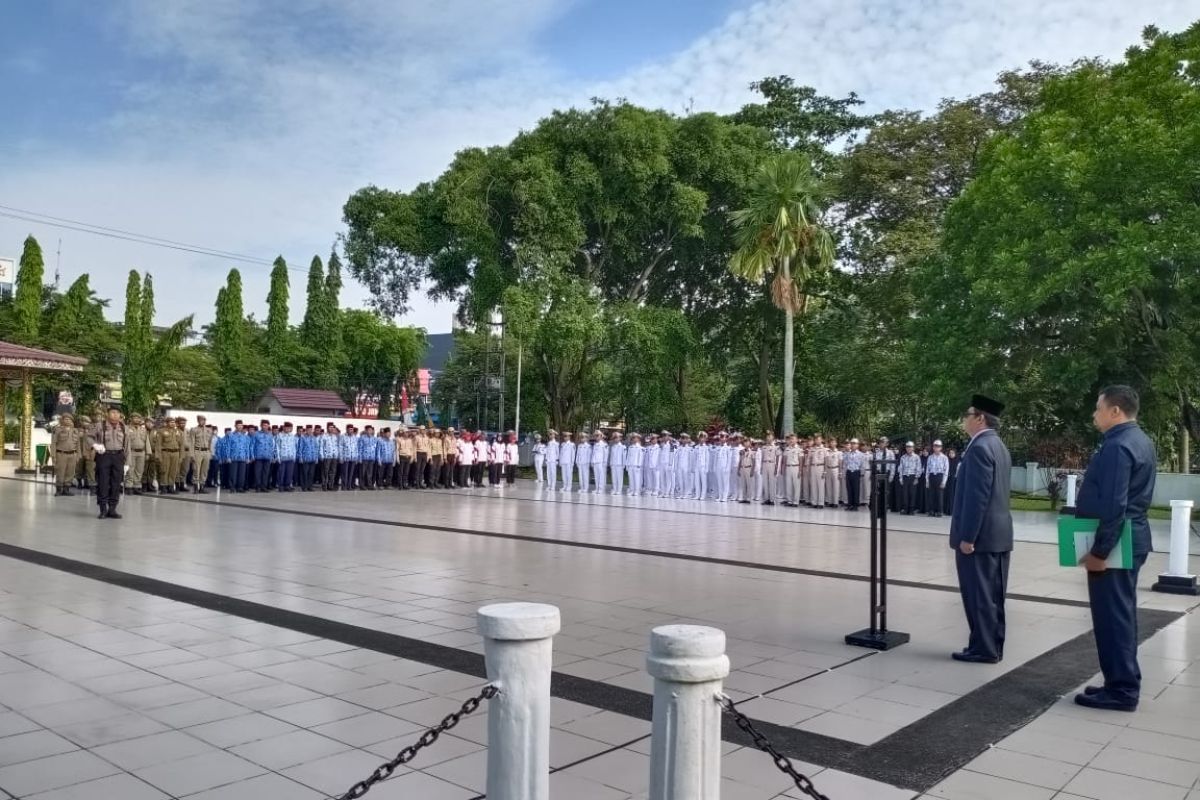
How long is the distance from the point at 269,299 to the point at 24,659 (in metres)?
47.6

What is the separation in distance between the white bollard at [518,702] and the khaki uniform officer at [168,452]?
19418 millimetres

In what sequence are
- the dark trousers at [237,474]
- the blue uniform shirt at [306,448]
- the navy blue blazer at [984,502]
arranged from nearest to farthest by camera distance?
the navy blue blazer at [984,502] → the dark trousers at [237,474] → the blue uniform shirt at [306,448]

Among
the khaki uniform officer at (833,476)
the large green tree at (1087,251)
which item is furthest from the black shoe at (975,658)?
the khaki uniform officer at (833,476)

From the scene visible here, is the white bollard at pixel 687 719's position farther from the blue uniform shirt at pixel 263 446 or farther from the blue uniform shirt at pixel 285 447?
the blue uniform shirt at pixel 285 447

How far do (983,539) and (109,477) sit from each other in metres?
13.6

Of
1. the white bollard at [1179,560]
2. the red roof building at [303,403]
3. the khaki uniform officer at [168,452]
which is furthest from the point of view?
the red roof building at [303,403]

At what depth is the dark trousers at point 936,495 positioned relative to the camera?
20781 mm

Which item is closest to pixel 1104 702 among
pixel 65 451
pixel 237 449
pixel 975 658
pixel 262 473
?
pixel 975 658

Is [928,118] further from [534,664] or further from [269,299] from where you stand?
[269,299]

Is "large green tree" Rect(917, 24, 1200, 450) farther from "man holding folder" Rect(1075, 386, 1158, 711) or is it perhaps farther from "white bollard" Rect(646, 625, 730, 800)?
"white bollard" Rect(646, 625, 730, 800)

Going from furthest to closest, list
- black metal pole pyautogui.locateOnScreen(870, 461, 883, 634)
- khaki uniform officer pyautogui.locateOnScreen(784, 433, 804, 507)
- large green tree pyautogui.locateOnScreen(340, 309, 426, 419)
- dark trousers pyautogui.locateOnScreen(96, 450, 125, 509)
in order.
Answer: large green tree pyautogui.locateOnScreen(340, 309, 426, 419) → khaki uniform officer pyautogui.locateOnScreen(784, 433, 804, 507) → dark trousers pyautogui.locateOnScreen(96, 450, 125, 509) → black metal pole pyautogui.locateOnScreen(870, 461, 883, 634)

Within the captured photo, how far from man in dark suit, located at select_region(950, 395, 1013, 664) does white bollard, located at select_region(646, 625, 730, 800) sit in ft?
13.4

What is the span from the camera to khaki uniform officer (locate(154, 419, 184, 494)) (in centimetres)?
2053

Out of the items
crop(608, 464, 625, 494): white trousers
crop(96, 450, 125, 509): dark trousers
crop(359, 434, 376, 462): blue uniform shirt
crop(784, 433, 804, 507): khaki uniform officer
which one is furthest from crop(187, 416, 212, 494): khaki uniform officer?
crop(784, 433, 804, 507): khaki uniform officer
